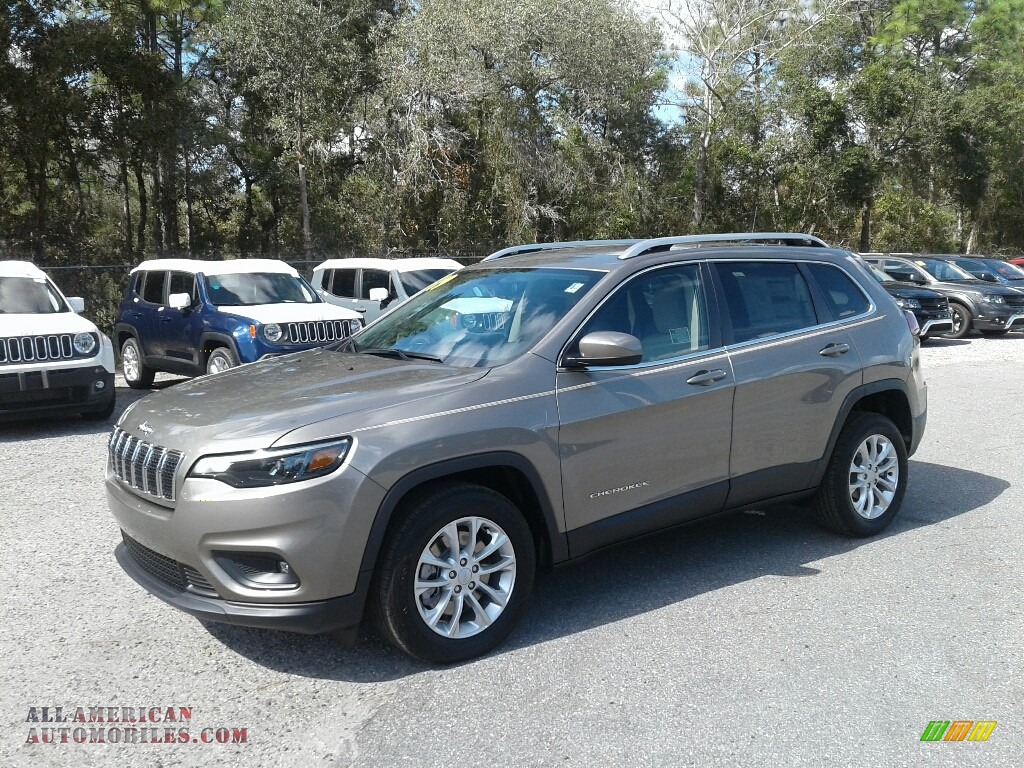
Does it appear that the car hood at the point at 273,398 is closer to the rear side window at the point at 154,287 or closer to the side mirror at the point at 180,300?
the side mirror at the point at 180,300

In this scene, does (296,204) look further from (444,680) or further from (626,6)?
(444,680)

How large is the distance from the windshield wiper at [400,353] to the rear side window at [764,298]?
1650 millimetres

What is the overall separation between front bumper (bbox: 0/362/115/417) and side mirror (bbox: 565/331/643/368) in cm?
682

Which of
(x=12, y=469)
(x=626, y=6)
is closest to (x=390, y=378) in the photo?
(x=12, y=469)

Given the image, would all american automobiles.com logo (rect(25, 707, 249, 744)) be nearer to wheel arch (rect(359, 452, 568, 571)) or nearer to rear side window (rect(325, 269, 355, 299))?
wheel arch (rect(359, 452, 568, 571))

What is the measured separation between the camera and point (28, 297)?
33.5ft

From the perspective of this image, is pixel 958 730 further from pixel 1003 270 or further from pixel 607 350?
pixel 1003 270

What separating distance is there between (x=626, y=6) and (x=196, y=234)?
15205 mm

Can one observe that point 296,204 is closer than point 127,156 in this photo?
No

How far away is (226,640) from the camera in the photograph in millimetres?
4230

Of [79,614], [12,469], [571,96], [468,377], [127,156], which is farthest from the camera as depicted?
[571,96]

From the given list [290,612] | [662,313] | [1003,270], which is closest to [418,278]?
[662,313]

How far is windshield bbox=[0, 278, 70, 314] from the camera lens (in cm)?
1000

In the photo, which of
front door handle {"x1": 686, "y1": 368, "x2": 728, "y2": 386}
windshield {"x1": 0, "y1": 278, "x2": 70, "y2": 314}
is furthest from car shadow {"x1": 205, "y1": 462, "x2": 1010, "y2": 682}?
windshield {"x1": 0, "y1": 278, "x2": 70, "y2": 314}
